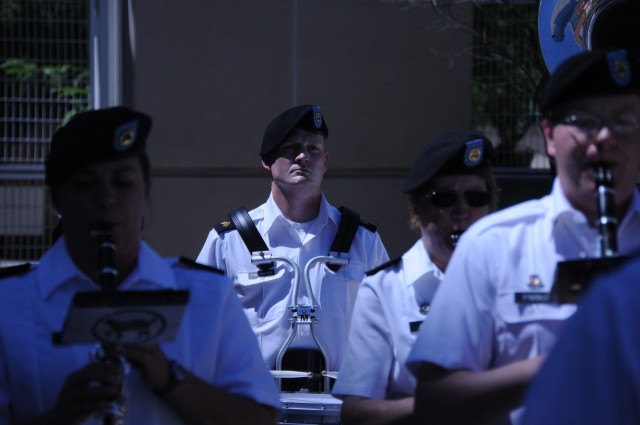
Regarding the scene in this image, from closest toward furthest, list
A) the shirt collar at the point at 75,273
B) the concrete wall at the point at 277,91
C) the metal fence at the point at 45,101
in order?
the shirt collar at the point at 75,273 → the concrete wall at the point at 277,91 → the metal fence at the point at 45,101

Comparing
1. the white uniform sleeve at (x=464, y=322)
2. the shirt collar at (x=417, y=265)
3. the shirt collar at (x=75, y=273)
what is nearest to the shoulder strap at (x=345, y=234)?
the shirt collar at (x=417, y=265)

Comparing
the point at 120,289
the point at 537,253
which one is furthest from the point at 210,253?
the point at 537,253

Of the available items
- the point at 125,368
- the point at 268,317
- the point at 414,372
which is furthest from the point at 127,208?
the point at 268,317

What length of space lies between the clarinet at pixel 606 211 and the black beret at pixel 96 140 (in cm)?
111

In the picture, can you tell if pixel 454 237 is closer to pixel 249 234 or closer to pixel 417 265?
pixel 417 265

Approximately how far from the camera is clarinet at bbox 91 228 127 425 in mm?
2562

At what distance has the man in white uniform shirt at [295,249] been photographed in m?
5.15

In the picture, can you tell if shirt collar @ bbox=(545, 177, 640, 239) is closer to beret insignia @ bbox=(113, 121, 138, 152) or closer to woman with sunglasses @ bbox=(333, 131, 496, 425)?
woman with sunglasses @ bbox=(333, 131, 496, 425)

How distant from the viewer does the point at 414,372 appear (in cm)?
266

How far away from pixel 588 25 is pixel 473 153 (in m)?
1.55

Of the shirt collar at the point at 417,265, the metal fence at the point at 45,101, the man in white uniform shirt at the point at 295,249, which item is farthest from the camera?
the metal fence at the point at 45,101

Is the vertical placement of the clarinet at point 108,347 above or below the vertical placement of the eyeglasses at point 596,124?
below

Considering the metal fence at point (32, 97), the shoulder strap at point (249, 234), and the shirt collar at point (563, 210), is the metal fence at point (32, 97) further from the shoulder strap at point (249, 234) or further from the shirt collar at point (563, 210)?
the shirt collar at point (563, 210)

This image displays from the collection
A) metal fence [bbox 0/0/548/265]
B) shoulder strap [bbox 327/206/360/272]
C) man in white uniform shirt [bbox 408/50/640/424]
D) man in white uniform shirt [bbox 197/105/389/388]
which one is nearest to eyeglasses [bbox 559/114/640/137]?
man in white uniform shirt [bbox 408/50/640/424]
